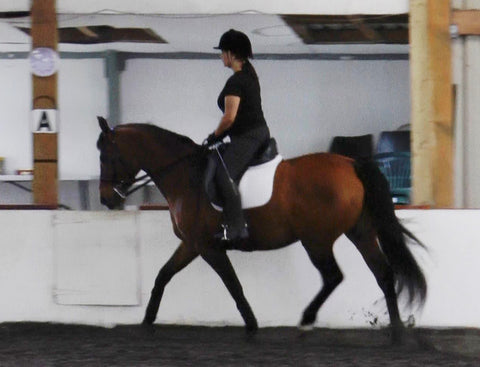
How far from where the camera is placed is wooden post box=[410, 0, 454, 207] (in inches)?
429

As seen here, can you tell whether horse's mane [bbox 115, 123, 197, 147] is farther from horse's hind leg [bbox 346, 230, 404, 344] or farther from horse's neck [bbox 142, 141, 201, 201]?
horse's hind leg [bbox 346, 230, 404, 344]

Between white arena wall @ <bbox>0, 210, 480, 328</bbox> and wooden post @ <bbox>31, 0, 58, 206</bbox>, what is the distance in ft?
1.37

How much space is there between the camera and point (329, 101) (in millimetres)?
18891

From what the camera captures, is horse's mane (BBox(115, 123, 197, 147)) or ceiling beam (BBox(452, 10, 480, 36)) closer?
horse's mane (BBox(115, 123, 197, 147))

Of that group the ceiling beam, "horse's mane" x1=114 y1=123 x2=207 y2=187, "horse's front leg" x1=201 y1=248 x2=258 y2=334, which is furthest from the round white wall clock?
the ceiling beam

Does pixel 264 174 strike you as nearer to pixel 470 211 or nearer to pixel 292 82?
pixel 470 211

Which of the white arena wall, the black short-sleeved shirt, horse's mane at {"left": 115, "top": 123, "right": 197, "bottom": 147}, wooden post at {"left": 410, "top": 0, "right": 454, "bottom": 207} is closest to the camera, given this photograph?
the black short-sleeved shirt

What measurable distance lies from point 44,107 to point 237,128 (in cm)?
233

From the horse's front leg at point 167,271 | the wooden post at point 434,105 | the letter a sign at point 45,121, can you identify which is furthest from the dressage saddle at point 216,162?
the letter a sign at point 45,121

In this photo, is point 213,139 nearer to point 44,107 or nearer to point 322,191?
point 322,191

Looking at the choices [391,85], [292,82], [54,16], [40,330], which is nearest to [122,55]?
[292,82]

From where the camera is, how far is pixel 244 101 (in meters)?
9.84


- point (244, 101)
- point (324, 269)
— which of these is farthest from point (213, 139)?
point (324, 269)

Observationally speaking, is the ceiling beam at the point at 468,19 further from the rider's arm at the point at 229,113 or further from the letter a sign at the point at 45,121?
the letter a sign at the point at 45,121
